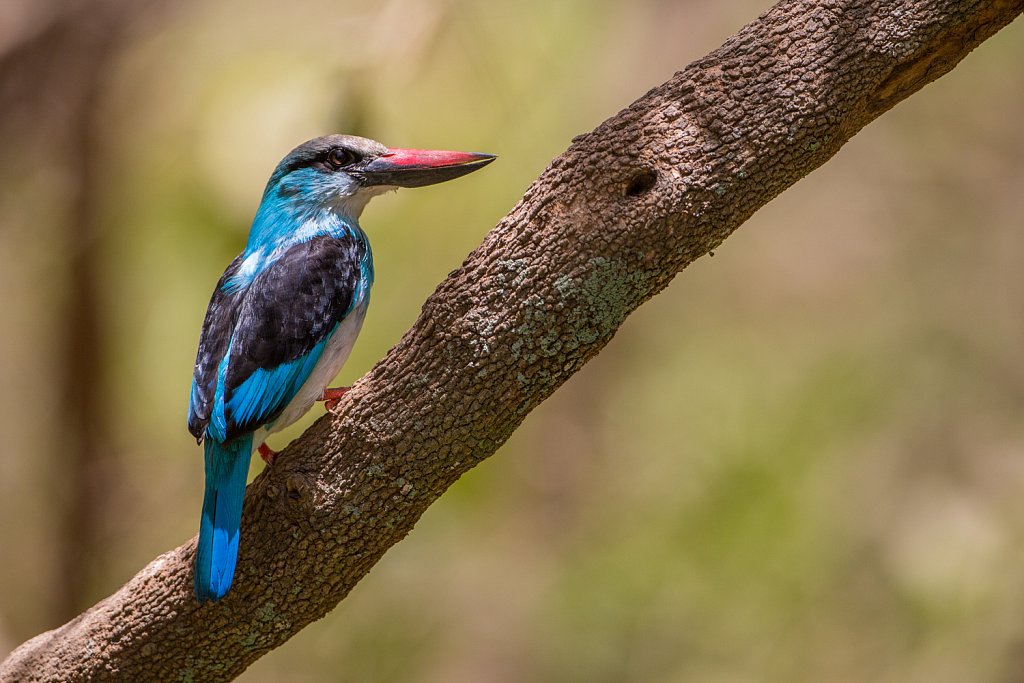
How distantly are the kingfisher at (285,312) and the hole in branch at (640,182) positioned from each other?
0.85m

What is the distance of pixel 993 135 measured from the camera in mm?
6312

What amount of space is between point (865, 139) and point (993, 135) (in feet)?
2.58

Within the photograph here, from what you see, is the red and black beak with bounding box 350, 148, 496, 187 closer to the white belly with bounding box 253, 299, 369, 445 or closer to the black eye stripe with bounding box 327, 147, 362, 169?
the black eye stripe with bounding box 327, 147, 362, 169

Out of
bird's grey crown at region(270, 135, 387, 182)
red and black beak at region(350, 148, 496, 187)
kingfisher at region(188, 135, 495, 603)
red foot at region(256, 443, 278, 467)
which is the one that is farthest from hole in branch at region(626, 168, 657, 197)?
bird's grey crown at region(270, 135, 387, 182)

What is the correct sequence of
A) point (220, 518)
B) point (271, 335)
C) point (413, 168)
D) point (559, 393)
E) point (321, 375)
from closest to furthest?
point (220, 518)
point (271, 335)
point (321, 375)
point (413, 168)
point (559, 393)

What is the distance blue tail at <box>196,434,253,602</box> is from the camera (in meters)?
2.46

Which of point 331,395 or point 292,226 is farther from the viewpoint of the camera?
point 292,226

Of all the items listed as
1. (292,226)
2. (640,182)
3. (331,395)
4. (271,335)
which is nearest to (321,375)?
(331,395)

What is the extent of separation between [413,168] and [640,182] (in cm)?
119

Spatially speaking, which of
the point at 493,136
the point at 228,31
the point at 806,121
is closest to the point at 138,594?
the point at 806,121

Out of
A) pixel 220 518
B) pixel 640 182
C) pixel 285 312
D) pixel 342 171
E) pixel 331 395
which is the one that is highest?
pixel 342 171

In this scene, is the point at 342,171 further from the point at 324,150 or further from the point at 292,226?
the point at 292,226

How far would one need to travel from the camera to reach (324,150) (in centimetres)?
333

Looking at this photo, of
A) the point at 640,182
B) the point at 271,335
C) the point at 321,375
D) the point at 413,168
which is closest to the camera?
the point at 640,182
